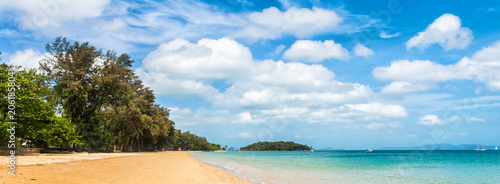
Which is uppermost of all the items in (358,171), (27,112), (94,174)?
(27,112)

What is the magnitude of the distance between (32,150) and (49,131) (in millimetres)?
2245

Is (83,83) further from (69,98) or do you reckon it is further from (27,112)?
(27,112)

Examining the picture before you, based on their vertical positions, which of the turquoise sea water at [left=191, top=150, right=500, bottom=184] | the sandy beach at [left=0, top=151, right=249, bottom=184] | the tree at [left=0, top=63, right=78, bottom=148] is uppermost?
the tree at [left=0, top=63, right=78, bottom=148]

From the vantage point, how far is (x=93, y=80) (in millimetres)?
40062

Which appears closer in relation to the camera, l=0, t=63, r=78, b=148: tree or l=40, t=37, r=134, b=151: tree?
l=0, t=63, r=78, b=148: tree

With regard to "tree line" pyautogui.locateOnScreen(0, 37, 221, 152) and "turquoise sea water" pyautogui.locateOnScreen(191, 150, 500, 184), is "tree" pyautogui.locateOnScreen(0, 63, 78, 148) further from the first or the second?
"turquoise sea water" pyautogui.locateOnScreen(191, 150, 500, 184)

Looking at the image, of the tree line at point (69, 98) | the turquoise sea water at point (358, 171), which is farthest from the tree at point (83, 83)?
the turquoise sea water at point (358, 171)

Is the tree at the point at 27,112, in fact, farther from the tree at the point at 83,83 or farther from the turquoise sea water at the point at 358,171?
the turquoise sea water at the point at 358,171

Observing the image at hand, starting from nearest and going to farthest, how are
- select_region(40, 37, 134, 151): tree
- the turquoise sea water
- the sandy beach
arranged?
the sandy beach → the turquoise sea water → select_region(40, 37, 134, 151): tree

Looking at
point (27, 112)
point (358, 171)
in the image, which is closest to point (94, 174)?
point (27, 112)

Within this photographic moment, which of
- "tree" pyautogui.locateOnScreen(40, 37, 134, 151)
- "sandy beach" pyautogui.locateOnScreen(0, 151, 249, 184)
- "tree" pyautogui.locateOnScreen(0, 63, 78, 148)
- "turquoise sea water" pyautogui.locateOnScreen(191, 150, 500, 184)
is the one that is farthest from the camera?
"tree" pyautogui.locateOnScreen(40, 37, 134, 151)

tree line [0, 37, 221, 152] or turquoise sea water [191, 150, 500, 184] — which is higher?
tree line [0, 37, 221, 152]

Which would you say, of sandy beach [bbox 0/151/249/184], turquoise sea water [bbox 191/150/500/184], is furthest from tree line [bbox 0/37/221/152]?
turquoise sea water [bbox 191/150/500/184]

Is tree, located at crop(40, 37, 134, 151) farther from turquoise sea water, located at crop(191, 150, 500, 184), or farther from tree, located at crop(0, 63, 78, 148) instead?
turquoise sea water, located at crop(191, 150, 500, 184)
